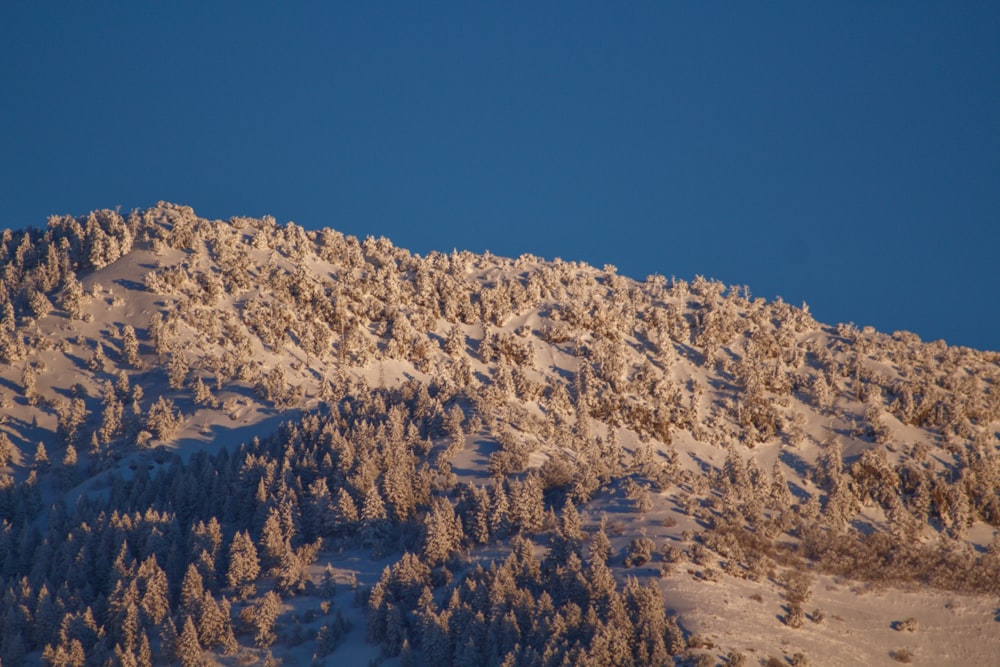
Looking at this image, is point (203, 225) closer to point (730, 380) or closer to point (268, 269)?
point (268, 269)

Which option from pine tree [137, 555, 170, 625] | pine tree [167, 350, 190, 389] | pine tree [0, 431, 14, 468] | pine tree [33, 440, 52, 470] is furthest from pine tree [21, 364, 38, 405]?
pine tree [137, 555, 170, 625]

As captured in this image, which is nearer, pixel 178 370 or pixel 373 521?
pixel 373 521

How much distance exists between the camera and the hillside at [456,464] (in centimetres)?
3934

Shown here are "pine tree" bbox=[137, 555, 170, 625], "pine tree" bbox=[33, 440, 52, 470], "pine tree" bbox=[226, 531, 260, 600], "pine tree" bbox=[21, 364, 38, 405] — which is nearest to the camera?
"pine tree" bbox=[137, 555, 170, 625]

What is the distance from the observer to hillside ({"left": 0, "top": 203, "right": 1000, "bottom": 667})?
3934 centimetres

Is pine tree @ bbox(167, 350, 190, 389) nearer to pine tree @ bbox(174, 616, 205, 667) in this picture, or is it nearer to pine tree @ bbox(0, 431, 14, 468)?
pine tree @ bbox(0, 431, 14, 468)

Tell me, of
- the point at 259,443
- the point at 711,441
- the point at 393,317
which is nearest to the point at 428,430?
the point at 259,443

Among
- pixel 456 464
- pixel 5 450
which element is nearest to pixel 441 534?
pixel 456 464

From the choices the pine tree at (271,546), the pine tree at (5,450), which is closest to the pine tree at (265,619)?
the pine tree at (271,546)

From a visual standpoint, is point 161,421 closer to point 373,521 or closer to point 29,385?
point 29,385

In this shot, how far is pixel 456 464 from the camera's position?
52.8 metres

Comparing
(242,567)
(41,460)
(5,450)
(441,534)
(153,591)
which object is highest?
(5,450)

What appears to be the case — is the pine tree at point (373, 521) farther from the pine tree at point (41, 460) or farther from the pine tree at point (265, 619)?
the pine tree at point (41, 460)

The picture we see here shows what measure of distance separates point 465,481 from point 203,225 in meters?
39.8
